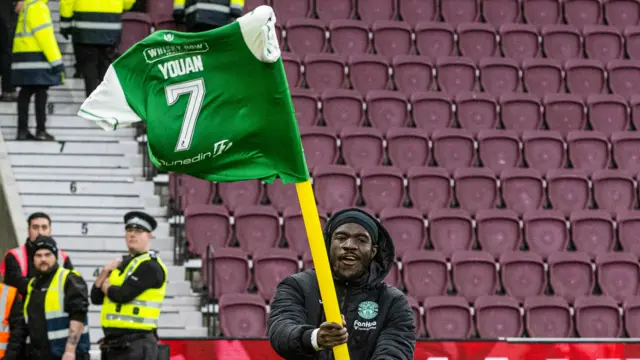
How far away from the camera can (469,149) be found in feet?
45.0

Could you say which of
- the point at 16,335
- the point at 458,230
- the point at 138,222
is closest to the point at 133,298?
the point at 138,222

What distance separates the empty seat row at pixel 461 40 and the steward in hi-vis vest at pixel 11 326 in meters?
5.70

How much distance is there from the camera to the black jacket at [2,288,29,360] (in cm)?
955

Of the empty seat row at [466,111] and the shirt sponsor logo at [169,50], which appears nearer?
the shirt sponsor logo at [169,50]

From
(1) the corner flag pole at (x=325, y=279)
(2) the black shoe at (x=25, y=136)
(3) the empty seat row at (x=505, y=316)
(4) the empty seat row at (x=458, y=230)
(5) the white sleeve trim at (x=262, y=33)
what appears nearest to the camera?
(1) the corner flag pole at (x=325, y=279)

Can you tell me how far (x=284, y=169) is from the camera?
17.7 ft

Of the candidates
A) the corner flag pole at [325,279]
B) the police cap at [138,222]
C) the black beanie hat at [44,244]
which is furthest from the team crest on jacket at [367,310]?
the black beanie hat at [44,244]

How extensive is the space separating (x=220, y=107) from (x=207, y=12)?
28.5 ft

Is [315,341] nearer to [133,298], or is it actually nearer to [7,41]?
[133,298]

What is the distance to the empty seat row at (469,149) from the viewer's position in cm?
1338

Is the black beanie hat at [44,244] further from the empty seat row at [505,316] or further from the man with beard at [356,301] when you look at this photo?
the man with beard at [356,301]

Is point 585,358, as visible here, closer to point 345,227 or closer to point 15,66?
point 345,227

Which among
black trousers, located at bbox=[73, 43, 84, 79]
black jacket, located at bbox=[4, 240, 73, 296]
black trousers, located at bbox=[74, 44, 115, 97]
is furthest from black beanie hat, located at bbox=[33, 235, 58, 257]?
black trousers, located at bbox=[73, 43, 84, 79]

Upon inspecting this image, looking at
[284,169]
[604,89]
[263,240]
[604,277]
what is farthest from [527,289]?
[284,169]
